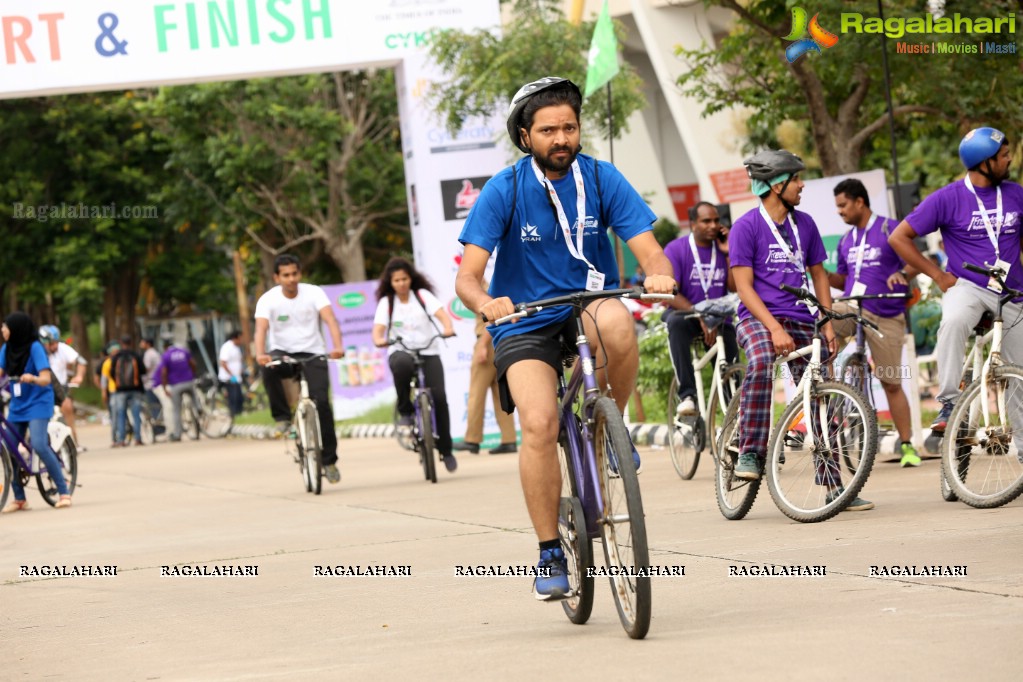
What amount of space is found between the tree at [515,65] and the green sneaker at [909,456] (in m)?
7.01

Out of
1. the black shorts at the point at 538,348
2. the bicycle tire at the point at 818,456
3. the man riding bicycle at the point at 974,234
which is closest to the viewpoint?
the black shorts at the point at 538,348

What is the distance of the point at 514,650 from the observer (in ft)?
18.4

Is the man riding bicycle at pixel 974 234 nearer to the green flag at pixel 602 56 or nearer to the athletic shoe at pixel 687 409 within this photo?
the athletic shoe at pixel 687 409

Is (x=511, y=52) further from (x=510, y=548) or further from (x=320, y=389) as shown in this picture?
(x=510, y=548)

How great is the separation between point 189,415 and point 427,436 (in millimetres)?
17211

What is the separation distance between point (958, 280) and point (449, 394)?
9.56 meters

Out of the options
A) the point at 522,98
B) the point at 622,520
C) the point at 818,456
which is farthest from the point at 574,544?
the point at 818,456

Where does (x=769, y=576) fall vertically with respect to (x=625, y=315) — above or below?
below

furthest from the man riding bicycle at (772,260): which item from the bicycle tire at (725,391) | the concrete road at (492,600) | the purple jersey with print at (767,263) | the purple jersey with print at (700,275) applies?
the purple jersey with print at (700,275)

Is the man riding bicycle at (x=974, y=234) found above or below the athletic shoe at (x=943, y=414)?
above

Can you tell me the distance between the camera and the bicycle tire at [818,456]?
823 centimetres

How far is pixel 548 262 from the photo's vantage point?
6180mm

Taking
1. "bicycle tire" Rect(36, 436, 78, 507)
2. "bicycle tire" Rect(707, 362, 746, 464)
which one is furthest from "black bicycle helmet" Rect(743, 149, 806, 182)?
"bicycle tire" Rect(36, 436, 78, 507)

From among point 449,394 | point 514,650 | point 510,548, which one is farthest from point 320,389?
point 514,650
